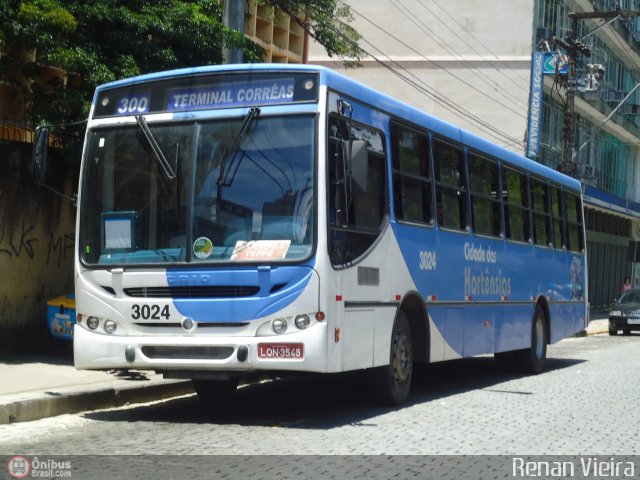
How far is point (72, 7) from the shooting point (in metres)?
14.0

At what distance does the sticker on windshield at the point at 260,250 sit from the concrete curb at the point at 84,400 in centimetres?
235

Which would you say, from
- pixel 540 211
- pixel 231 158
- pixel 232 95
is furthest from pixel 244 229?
pixel 540 211

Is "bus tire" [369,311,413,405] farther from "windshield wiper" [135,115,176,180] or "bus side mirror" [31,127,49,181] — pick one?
"bus side mirror" [31,127,49,181]

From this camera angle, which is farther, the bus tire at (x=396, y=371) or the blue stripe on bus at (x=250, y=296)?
the bus tire at (x=396, y=371)

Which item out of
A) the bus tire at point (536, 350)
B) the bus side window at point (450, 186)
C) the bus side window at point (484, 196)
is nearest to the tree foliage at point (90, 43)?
the bus side window at point (450, 186)

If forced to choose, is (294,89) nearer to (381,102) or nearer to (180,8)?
(381,102)

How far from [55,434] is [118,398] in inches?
80.5

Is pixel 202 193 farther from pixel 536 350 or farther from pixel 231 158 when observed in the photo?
pixel 536 350

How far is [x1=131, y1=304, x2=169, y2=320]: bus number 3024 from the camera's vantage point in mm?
9844

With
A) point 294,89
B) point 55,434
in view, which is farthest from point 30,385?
point 294,89

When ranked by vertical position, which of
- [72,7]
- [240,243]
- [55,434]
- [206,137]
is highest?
[72,7]

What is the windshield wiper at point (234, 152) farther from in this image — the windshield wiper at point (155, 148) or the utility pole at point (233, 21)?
the utility pole at point (233, 21)

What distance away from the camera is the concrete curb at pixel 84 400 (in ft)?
32.2

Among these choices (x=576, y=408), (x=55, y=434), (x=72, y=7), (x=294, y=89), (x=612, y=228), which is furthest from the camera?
(x=612, y=228)
